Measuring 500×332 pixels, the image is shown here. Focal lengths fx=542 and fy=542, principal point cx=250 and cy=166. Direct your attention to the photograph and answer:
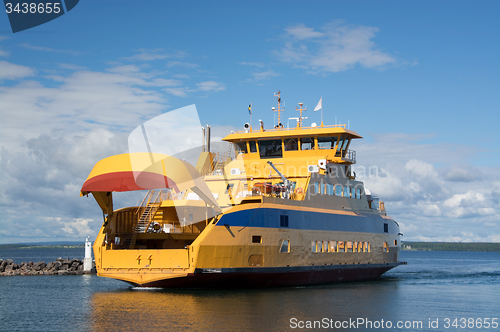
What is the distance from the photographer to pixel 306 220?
93.4 ft

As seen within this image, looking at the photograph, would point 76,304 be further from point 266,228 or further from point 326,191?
point 326,191

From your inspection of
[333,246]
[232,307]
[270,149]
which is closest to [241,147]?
[270,149]

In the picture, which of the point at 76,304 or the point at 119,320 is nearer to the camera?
the point at 119,320

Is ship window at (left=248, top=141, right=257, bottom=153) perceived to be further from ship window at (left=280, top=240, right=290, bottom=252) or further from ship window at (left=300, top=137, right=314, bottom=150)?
ship window at (left=280, top=240, right=290, bottom=252)

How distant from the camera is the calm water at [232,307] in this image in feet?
62.6

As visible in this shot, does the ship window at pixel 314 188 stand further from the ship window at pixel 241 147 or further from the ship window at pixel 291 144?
the ship window at pixel 241 147

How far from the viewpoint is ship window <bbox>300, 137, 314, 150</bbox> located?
32.9m

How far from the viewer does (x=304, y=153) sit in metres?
32.6

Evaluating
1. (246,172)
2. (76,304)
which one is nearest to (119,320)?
(76,304)

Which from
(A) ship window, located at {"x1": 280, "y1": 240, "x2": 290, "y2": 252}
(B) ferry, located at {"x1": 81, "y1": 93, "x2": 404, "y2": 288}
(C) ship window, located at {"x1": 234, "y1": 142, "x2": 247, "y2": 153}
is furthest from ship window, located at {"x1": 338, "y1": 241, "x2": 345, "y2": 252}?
(C) ship window, located at {"x1": 234, "y1": 142, "x2": 247, "y2": 153}

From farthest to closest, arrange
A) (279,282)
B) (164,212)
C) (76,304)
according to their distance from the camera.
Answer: (164,212)
(279,282)
(76,304)

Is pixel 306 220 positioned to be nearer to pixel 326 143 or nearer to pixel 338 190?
pixel 338 190

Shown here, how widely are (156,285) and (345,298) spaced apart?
8.92 metres

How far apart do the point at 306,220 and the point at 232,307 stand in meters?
8.19
